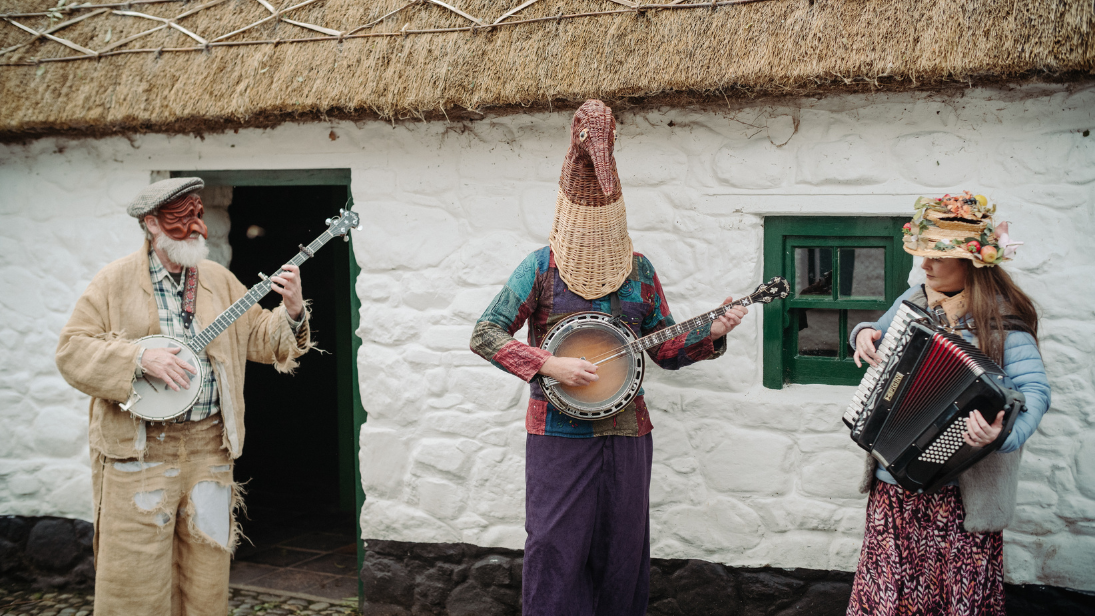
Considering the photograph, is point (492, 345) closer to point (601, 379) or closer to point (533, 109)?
point (601, 379)

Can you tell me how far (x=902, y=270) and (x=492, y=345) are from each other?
1.74 m

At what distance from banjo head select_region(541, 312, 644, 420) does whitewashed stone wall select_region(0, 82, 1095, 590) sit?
2.55 feet

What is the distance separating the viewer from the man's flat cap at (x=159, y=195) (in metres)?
3.19

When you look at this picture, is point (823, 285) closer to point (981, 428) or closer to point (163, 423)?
point (981, 428)

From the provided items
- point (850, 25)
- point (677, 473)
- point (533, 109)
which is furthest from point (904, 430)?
point (533, 109)

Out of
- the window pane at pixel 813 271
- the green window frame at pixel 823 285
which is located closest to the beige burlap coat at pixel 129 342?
the green window frame at pixel 823 285

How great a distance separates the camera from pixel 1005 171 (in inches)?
127

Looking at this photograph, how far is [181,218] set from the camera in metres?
3.26

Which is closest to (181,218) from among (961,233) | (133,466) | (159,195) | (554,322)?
(159,195)

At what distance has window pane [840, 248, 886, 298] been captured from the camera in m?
3.62

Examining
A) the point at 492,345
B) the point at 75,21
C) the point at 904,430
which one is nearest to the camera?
the point at 904,430

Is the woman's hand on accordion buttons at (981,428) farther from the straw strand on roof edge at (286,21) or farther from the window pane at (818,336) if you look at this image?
the straw strand on roof edge at (286,21)

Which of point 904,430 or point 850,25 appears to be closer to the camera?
point 904,430

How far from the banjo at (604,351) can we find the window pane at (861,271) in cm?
82
